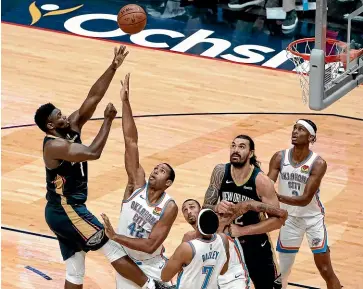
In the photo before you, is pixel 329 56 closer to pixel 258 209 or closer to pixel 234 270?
pixel 258 209

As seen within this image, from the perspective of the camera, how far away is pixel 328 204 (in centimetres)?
1130

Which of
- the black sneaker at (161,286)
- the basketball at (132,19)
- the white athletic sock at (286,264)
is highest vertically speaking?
the basketball at (132,19)

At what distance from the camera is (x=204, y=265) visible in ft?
24.9

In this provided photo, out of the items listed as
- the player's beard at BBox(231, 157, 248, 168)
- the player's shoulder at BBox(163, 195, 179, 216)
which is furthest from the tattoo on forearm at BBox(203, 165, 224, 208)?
the player's shoulder at BBox(163, 195, 179, 216)

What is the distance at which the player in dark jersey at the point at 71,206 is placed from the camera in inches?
331

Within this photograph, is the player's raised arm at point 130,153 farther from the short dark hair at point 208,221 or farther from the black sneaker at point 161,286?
the short dark hair at point 208,221

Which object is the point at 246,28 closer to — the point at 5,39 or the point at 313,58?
the point at 5,39

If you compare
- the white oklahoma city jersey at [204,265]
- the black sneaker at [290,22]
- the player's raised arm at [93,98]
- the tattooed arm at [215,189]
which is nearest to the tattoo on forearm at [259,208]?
the tattooed arm at [215,189]

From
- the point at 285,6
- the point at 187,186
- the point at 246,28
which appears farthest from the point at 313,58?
the point at 246,28

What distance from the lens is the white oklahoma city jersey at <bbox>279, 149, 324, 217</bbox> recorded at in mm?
9078

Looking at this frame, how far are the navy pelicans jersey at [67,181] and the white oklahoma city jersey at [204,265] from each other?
1407 mm

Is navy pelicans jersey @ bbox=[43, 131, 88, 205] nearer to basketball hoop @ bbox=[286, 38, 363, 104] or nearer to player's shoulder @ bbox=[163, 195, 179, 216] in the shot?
player's shoulder @ bbox=[163, 195, 179, 216]

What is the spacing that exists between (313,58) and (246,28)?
7.36 metres

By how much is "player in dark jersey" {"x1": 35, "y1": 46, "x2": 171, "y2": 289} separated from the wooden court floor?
3.58ft
